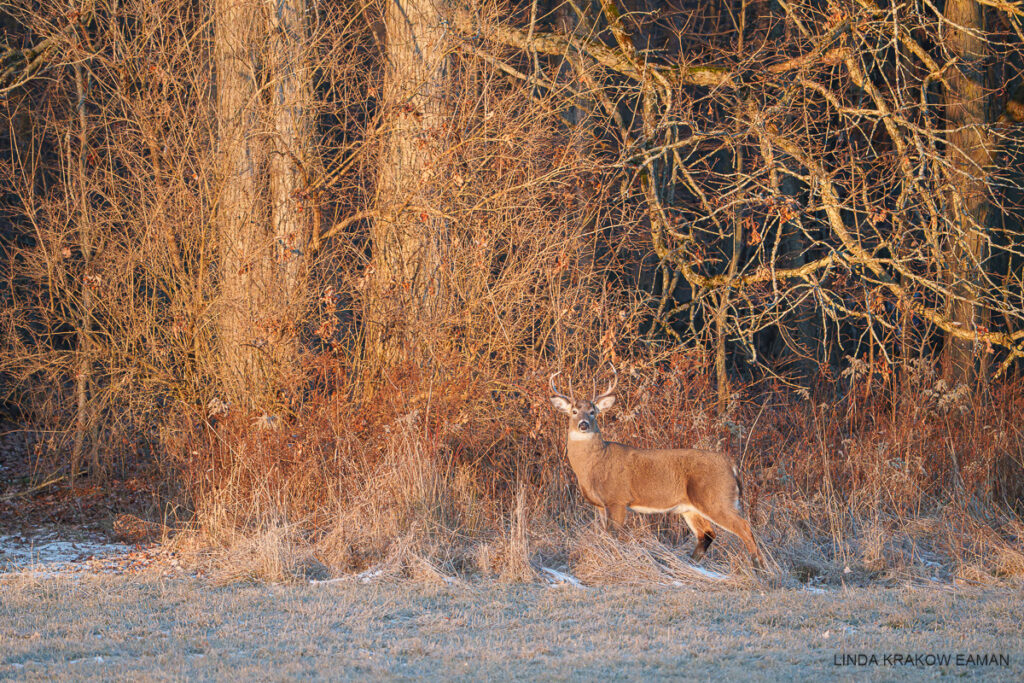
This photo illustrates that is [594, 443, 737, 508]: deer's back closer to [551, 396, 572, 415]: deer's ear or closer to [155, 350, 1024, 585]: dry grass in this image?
[155, 350, 1024, 585]: dry grass

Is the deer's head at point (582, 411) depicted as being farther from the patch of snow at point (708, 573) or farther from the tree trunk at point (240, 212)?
the tree trunk at point (240, 212)

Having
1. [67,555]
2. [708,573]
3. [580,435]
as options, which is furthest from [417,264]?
[708,573]

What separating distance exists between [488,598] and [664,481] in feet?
6.18

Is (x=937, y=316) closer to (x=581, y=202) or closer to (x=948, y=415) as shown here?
(x=948, y=415)

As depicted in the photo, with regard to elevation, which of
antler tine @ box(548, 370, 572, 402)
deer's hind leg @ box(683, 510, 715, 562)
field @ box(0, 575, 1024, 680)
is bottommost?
field @ box(0, 575, 1024, 680)

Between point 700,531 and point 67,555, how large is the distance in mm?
5421

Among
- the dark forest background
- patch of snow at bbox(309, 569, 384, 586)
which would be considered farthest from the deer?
patch of snow at bbox(309, 569, 384, 586)

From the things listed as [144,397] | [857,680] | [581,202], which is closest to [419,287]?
[581,202]

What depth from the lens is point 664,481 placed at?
836 cm

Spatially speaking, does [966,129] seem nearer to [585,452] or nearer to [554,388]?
[554,388]

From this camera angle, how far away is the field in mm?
5500

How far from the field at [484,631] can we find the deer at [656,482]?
3.05ft

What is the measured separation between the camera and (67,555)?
31.2ft

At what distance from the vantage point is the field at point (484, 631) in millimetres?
5500
